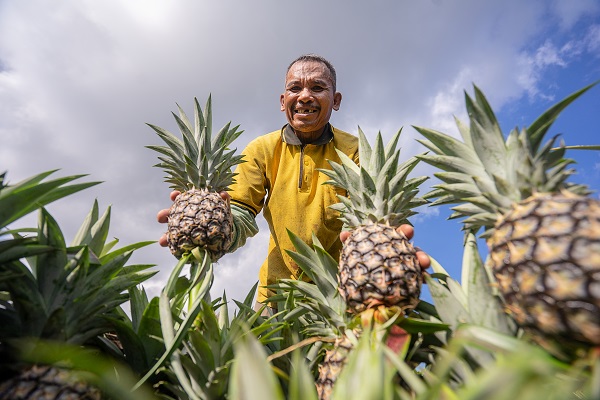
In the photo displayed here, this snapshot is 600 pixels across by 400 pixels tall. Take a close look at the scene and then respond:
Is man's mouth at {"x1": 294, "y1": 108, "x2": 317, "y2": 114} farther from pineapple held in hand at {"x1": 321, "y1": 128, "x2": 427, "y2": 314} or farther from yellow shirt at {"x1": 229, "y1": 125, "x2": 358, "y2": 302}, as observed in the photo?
pineapple held in hand at {"x1": 321, "y1": 128, "x2": 427, "y2": 314}

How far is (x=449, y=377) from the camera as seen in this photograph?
3.03 ft

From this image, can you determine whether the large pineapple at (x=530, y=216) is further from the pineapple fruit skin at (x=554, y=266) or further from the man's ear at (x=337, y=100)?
the man's ear at (x=337, y=100)

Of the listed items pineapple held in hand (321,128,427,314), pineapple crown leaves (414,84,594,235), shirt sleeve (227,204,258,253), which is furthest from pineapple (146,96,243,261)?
pineapple crown leaves (414,84,594,235)

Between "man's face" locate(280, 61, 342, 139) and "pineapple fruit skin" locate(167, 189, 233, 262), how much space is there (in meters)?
1.49

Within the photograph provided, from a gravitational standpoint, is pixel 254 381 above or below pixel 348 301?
below

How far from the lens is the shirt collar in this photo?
321 cm

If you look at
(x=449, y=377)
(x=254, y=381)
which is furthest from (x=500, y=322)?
(x=254, y=381)

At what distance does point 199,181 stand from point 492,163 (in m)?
1.35

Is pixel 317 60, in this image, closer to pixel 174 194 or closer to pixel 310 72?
pixel 310 72

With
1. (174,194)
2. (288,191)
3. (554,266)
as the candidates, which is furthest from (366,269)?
(288,191)

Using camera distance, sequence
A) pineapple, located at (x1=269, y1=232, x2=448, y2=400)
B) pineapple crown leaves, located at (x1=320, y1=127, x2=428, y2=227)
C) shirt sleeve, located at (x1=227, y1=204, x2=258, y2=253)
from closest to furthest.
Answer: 1. pineapple, located at (x1=269, y1=232, x2=448, y2=400)
2. pineapple crown leaves, located at (x1=320, y1=127, x2=428, y2=227)
3. shirt sleeve, located at (x1=227, y1=204, x2=258, y2=253)

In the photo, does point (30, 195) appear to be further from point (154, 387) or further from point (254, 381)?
point (254, 381)

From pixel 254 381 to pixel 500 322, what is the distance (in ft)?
2.23

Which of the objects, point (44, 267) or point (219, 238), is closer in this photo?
point (44, 267)
